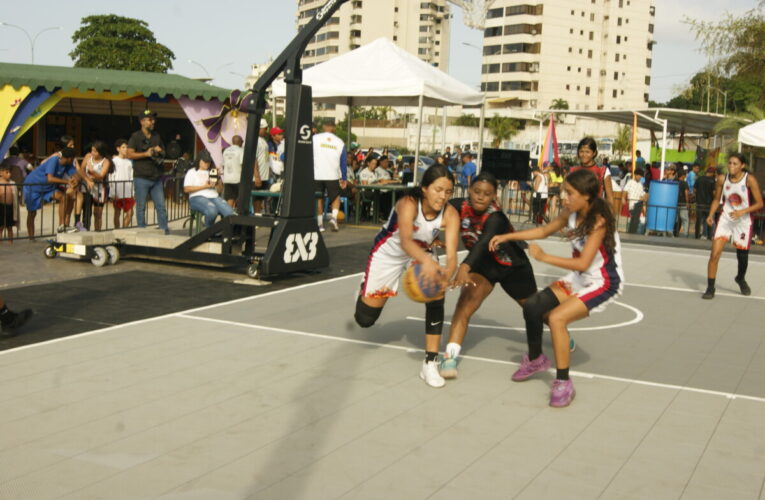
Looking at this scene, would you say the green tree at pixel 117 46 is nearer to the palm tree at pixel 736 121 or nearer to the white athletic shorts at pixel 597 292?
the palm tree at pixel 736 121

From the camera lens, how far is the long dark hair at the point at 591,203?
20.1 ft

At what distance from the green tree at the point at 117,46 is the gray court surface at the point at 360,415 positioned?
236 feet

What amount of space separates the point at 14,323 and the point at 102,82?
14.9 meters

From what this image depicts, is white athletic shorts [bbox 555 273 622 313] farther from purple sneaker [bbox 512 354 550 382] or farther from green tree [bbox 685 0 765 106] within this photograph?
green tree [bbox 685 0 765 106]

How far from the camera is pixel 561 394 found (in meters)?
6.09

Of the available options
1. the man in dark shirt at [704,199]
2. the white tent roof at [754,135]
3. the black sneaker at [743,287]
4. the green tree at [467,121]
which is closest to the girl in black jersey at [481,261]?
the black sneaker at [743,287]

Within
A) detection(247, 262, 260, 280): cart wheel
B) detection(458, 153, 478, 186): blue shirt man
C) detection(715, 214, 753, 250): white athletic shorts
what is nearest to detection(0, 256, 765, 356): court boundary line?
detection(247, 262, 260, 280): cart wheel

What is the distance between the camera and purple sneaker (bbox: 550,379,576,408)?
6082 mm

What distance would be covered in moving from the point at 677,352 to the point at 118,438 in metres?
5.31

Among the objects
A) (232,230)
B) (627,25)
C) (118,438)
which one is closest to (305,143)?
(232,230)

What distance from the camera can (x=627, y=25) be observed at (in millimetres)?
114312

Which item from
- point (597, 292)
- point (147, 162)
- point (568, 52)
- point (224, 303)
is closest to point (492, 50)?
point (568, 52)

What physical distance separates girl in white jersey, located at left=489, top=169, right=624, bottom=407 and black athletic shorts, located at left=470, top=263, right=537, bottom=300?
1.84 feet

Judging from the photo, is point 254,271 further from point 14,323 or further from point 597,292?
point 597,292
